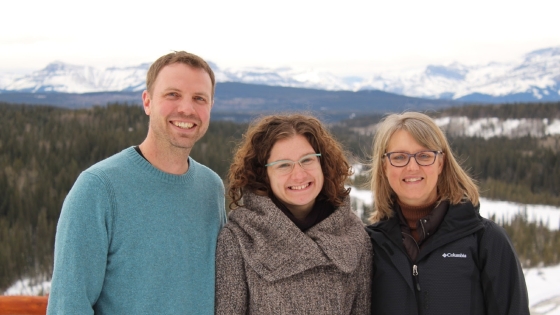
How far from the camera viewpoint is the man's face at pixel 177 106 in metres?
3.14

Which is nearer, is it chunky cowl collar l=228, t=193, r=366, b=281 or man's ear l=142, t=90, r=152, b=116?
chunky cowl collar l=228, t=193, r=366, b=281

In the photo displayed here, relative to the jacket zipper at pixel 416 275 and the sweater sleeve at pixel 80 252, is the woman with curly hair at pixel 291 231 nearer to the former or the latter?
the jacket zipper at pixel 416 275

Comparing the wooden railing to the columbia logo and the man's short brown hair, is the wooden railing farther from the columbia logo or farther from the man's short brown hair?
the columbia logo

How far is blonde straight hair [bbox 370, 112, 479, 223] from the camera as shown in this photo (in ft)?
11.0

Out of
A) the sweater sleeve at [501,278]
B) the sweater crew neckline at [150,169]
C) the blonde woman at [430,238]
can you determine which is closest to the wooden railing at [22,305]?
the sweater crew neckline at [150,169]

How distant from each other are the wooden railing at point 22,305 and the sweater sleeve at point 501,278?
2838mm

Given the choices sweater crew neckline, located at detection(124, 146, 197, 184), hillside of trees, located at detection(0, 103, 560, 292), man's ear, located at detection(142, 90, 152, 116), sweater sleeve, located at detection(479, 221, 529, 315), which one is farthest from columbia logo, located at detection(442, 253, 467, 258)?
man's ear, located at detection(142, 90, 152, 116)

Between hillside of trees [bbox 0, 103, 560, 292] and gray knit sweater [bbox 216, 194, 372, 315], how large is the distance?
86 centimetres

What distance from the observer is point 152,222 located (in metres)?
2.97

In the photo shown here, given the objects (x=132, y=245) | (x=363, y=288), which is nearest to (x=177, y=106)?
(x=132, y=245)

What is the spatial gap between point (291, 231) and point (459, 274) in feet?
3.26

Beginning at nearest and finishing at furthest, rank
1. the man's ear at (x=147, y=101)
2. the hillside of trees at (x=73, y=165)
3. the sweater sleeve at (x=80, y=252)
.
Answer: the sweater sleeve at (x=80, y=252), the man's ear at (x=147, y=101), the hillside of trees at (x=73, y=165)

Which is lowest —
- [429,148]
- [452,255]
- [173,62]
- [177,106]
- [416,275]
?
[416,275]

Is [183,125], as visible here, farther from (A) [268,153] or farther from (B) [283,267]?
(B) [283,267]
